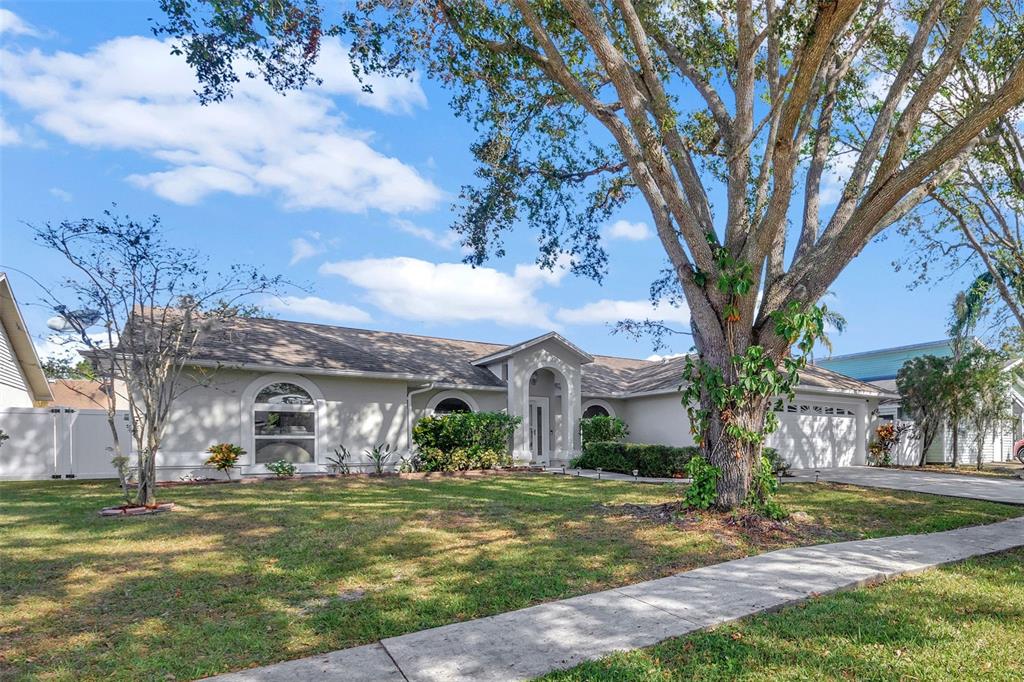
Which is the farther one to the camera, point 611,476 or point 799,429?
point 799,429

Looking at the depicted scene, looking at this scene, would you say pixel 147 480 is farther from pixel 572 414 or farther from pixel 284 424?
pixel 572 414

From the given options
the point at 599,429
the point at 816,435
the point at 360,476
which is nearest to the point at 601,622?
the point at 360,476

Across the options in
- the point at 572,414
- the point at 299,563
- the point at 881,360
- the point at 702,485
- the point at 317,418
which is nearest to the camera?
the point at 299,563

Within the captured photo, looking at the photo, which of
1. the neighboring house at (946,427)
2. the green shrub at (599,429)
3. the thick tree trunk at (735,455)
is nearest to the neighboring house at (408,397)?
the green shrub at (599,429)

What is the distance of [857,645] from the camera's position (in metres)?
4.32

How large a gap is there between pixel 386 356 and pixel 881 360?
29140 millimetres

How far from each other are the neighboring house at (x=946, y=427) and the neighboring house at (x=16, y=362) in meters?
31.1

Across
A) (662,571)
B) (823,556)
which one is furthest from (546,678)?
(823,556)

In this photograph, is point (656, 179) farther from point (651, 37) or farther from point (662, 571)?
point (662, 571)

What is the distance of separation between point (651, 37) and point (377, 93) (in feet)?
17.5

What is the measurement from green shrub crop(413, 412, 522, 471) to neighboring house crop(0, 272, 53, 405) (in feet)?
42.6

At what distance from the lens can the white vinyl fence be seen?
55.3 ft

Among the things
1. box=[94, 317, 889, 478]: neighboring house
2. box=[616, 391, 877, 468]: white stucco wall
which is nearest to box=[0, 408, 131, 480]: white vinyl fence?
box=[94, 317, 889, 478]: neighboring house

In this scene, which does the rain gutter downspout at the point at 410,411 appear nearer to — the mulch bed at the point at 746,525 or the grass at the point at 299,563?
the grass at the point at 299,563
